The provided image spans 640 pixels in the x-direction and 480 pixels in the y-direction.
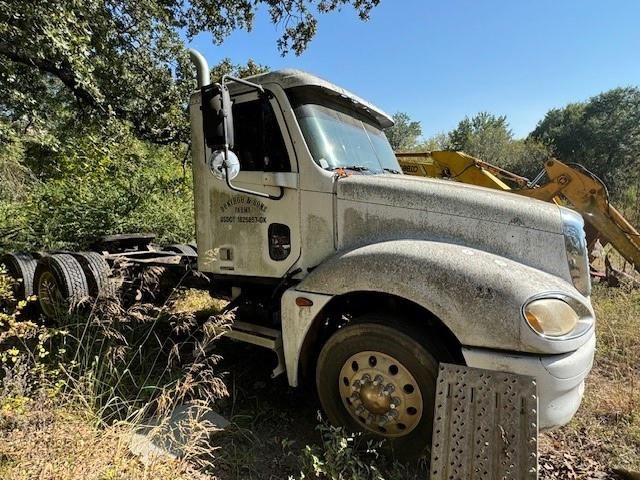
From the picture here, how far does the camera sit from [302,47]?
33.5ft

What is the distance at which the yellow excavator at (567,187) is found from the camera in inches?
251

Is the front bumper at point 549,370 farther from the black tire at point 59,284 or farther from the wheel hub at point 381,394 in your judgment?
the black tire at point 59,284

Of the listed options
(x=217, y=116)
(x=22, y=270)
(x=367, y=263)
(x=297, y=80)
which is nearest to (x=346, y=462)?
(x=367, y=263)

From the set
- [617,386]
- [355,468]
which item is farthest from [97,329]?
[617,386]

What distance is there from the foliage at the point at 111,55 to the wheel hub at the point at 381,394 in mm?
5837

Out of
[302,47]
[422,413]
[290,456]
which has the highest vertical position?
[302,47]

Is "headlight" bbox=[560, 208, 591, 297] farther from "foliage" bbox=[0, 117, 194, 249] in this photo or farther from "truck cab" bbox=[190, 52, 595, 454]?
"foliage" bbox=[0, 117, 194, 249]

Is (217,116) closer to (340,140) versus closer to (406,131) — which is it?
(340,140)

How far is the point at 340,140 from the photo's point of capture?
11.0 ft

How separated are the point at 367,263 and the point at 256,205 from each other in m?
1.21

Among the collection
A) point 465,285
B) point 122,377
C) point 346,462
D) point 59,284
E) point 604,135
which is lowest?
point 346,462

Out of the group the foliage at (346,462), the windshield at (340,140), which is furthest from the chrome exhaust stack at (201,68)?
the foliage at (346,462)

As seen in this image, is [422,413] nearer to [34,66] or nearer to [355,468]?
[355,468]

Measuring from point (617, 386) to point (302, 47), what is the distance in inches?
371
